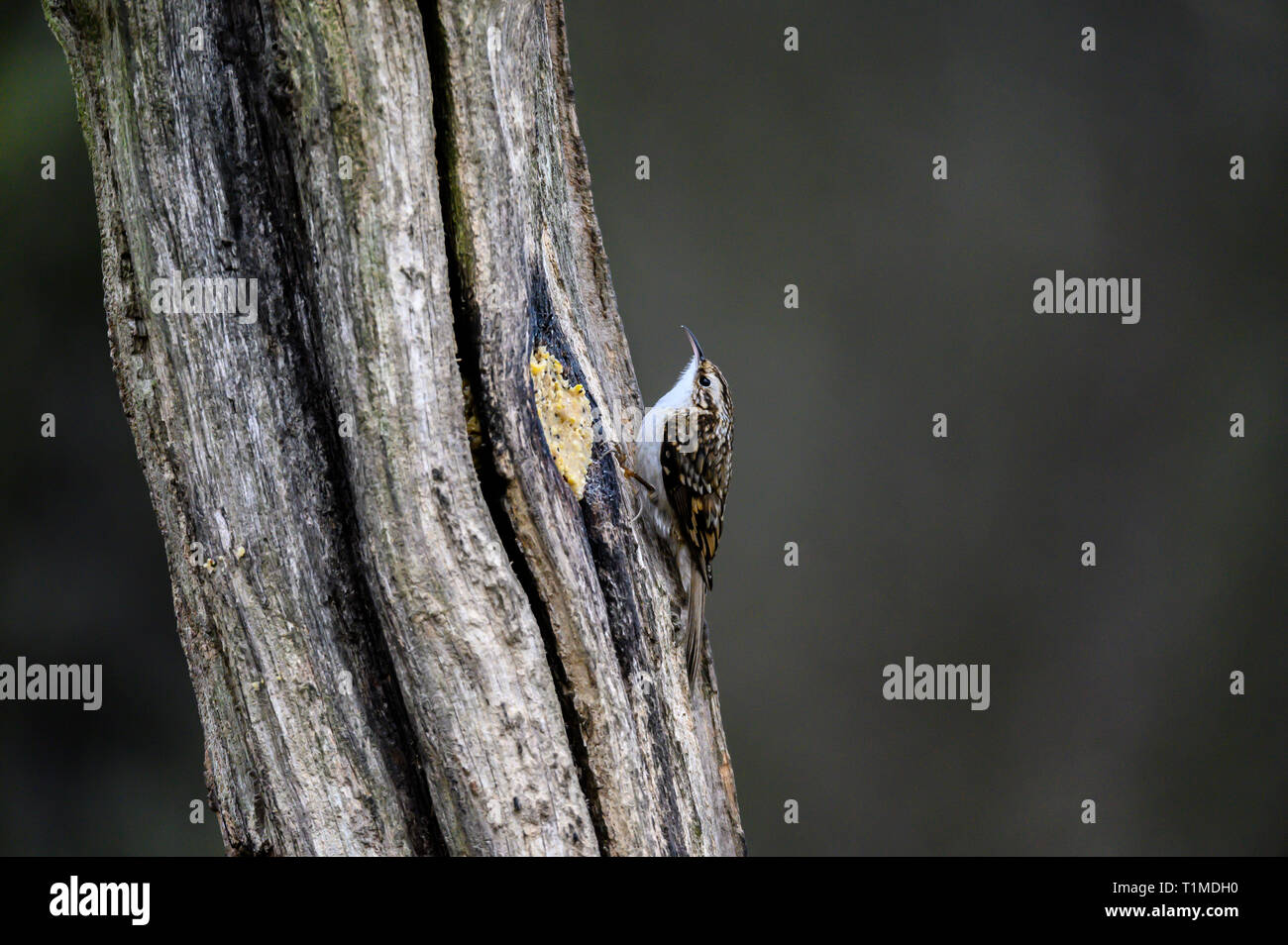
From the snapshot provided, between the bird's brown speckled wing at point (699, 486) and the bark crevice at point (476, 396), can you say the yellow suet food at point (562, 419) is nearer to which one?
the bark crevice at point (476, 396)

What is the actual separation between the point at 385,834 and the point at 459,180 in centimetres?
95

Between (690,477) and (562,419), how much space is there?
0.62 metres

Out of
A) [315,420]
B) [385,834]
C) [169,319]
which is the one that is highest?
[169,319]

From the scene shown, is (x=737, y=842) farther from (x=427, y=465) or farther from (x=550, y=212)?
(x=550, y=212)

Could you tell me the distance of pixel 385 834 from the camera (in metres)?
1.52

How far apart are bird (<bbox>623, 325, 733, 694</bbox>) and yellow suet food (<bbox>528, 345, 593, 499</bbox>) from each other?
27 cm

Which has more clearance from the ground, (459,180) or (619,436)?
(459,180)

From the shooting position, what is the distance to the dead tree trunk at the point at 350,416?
1.42 metres

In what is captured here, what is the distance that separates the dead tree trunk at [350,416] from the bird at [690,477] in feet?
1.55

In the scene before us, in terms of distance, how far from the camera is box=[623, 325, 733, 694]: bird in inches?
81.2

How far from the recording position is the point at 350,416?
1.45 meters
